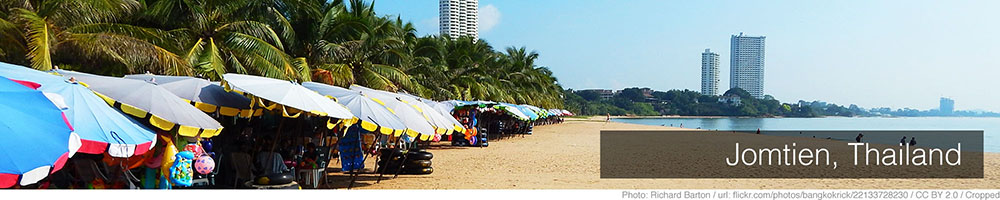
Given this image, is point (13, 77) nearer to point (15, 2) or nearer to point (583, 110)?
point (15, 2)

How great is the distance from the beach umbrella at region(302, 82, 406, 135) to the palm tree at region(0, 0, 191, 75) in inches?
165

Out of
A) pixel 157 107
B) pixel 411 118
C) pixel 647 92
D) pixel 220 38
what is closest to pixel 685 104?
pixel 647 92

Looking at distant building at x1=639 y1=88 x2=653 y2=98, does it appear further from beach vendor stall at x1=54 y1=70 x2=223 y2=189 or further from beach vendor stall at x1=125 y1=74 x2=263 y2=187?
beach vendor stall at x1=54 y1=70 x2=223 y2=189

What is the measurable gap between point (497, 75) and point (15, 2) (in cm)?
3176

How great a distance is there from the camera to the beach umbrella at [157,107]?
6.68m

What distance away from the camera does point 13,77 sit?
5.48 metres

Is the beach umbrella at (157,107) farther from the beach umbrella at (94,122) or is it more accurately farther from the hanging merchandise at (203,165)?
the beach umbrella at (94,122)

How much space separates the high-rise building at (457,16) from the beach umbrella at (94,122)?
6828 centimetres

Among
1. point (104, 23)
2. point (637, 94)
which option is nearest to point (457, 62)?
point (104, 23)

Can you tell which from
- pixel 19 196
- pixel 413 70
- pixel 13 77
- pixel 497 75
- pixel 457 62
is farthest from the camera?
pixel 497 75

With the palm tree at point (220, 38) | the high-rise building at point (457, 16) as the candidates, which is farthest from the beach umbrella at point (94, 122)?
the high-rise building at point (457, 16)

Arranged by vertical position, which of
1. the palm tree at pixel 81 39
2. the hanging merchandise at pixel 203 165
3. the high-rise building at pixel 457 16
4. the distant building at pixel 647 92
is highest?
the high-rise building at pixel 457 16

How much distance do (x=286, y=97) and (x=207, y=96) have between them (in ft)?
4.25

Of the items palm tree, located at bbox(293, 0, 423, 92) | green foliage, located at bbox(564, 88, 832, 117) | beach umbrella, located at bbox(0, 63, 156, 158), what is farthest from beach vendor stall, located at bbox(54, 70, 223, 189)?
green foliage, located at bbox(564, 88, 832, 117)
